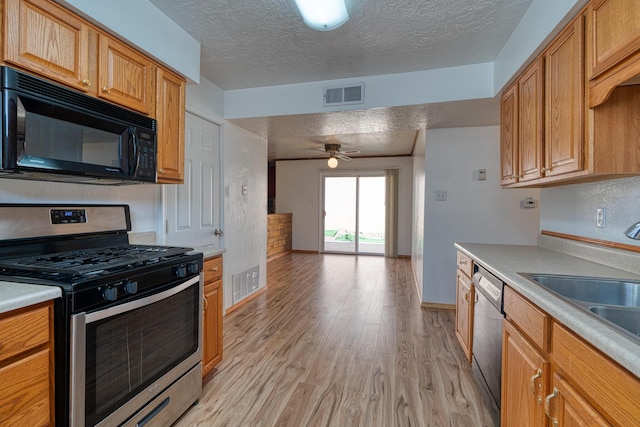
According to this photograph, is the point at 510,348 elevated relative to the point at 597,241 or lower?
lower

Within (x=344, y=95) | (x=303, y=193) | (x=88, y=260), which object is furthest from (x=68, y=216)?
(x=303, y=193)

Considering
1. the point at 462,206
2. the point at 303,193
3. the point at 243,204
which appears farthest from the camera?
the point at 303,193

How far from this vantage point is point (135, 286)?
1.32 m

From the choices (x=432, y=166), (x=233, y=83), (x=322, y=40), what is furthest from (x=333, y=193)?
(x=322, y=40)

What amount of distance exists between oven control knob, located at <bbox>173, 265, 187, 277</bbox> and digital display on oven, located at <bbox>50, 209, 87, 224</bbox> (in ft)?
2.24

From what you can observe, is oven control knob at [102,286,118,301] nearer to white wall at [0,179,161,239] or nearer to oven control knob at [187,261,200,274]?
oven control knob at [187,261,200,274]

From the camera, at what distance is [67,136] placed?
138 centimetres

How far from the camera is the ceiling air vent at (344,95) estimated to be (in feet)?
8.98

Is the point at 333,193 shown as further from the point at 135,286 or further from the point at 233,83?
the point at 135,286

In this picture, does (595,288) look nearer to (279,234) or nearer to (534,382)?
(534,382)

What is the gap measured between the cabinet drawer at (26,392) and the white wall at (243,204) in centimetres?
222

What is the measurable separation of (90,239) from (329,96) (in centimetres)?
214

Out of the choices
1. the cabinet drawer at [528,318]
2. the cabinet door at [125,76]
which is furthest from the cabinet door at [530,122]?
the cabinet door at [125,76]

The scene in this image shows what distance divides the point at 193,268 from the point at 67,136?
0.85m
